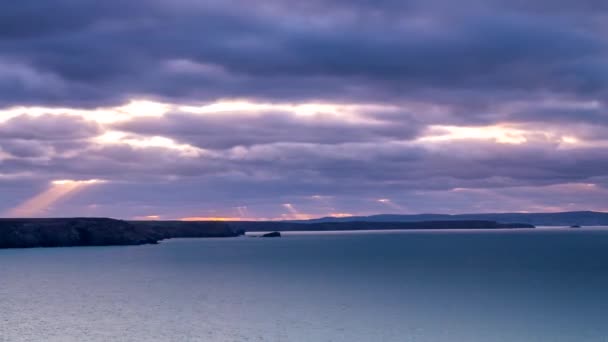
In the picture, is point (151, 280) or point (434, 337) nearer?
point (434, 337)

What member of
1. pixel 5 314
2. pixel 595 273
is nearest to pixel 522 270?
pixel 595 273

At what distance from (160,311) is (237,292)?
18.2 metres

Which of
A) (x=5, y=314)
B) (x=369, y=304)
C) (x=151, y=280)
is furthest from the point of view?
(x=151, y=280)

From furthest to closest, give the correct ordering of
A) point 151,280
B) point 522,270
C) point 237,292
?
point 522,270
point 151,280
point 237,292

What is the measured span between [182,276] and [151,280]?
8.09 metres

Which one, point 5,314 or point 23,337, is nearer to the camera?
point 23,337

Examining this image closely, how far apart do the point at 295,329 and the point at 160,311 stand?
1667cm

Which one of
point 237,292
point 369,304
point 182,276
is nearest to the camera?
point 369,304

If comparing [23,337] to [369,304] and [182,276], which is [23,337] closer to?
[369,304]

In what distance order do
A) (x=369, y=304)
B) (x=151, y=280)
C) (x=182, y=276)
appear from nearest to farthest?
(x=369, y=304) < (x=151, y=280) < (x=182, y=276)

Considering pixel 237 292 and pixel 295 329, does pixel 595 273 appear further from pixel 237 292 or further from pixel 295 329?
pixel 295 329

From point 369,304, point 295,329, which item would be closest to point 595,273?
point 369,304

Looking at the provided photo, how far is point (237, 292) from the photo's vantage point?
289 feet

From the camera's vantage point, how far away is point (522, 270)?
12588cm
